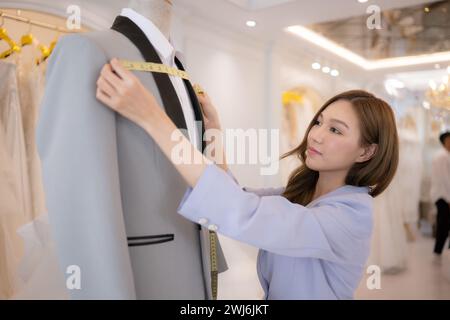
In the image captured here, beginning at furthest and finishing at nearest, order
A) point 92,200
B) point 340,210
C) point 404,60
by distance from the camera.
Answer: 1. point 404,60
2. point 340,210
3. point 92,200

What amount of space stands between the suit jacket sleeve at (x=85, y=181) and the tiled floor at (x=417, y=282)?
3.90 metres

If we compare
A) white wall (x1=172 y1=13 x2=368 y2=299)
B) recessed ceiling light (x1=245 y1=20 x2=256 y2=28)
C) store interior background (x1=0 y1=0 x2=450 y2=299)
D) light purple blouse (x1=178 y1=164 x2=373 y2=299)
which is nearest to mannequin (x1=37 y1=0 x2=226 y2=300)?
light purple blouse (x1=178 y1=164 x2=373 y2=299)

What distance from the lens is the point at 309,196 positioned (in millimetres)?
1631

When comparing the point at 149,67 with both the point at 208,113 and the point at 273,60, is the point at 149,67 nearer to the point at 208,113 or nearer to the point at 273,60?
the point at 208,113

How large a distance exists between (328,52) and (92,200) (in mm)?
6203

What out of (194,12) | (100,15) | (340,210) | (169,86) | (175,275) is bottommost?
(175,275)

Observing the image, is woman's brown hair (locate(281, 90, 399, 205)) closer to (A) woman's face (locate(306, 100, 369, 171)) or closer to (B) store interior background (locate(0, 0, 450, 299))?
(A) woman's face (locate(306, 100, 369, 171))

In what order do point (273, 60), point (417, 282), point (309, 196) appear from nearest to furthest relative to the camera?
point (309, 196), point (417, 282), point (273, 60)

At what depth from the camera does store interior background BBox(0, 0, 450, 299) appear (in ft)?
13.2

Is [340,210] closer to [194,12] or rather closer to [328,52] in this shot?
[194,12]

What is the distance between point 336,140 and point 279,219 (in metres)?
0.46

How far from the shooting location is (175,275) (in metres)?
1.08

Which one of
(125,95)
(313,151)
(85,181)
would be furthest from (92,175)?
(313,151)

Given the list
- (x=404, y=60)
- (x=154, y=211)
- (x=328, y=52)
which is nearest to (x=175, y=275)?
(x=154, y=211)
